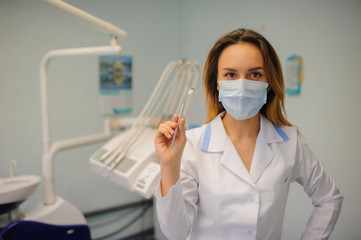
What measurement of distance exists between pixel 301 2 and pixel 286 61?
297 millimetres

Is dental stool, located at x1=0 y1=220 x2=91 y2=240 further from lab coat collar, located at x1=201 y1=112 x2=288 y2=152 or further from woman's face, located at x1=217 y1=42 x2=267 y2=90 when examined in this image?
woman's face, located at x1=217 y1=42 x2=267 y2=90

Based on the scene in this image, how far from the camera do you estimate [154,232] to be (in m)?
2.43

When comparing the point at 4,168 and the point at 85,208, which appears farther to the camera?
the point at 85,208

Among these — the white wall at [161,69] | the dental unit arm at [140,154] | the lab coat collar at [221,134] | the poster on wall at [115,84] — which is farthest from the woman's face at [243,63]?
the poster on wall at [115,84]

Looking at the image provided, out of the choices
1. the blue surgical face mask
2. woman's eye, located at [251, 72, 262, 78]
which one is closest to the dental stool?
the blue surgical face mask

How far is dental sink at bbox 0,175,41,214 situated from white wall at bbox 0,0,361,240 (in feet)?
1.78

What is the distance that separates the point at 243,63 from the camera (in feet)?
2.72

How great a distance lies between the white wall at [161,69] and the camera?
3.75 ft

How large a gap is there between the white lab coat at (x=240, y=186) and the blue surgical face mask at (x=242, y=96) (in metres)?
0.12

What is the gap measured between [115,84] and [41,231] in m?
1.24

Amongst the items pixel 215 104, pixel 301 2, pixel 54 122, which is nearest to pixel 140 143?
pixel 215 104

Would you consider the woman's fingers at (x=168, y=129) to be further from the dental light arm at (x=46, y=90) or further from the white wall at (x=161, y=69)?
the white wall at (x=161, y=69)

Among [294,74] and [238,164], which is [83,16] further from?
[294,74]

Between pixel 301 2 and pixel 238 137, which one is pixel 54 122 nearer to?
pixel 238 137
